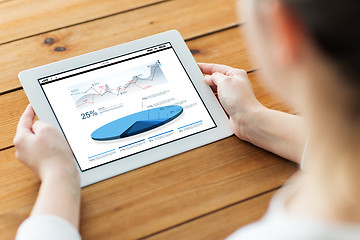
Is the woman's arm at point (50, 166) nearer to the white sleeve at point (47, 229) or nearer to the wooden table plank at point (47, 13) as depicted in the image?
the white sleeve at point (47, 229)

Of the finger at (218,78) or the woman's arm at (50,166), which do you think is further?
the finger at (218,78)

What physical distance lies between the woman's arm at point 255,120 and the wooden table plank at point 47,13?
336 millimetres

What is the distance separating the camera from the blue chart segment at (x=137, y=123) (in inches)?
32.4

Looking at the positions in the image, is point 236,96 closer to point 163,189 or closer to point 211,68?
point 211,68

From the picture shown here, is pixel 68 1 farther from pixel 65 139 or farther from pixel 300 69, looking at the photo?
pixel 300 69

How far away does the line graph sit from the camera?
2.83 ft

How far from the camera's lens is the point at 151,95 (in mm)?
877

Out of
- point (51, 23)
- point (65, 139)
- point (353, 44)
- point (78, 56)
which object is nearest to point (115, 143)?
point (65, 139)

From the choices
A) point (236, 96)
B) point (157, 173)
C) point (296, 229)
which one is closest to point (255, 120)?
point (236, 96)

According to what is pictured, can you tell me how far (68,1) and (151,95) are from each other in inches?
15.8

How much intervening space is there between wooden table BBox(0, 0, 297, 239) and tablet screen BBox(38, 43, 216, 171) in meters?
0.05

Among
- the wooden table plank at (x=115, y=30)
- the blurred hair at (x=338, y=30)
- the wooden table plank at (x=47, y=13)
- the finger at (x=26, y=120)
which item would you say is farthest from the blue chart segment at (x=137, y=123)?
the blurred hair at (x=338, y=30)

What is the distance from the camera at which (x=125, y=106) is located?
0.86 metres

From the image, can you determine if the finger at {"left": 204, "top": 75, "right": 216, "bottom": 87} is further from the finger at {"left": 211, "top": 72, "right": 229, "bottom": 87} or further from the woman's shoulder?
the woman's shoulder
